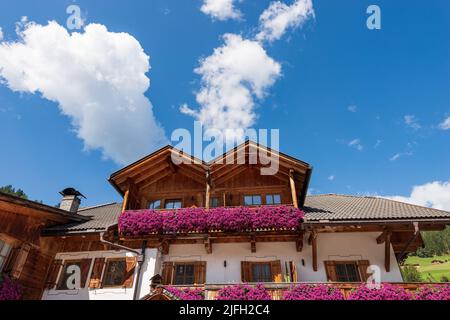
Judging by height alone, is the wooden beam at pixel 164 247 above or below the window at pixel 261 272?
above

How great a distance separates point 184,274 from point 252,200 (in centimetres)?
453

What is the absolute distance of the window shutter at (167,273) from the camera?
11890mm

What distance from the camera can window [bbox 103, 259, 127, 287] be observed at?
1206 cm

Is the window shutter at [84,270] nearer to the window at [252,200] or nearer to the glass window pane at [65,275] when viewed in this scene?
the glass window pane at [65,275]

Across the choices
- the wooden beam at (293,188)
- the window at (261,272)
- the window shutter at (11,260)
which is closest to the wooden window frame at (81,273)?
the window shutter at (11,260)

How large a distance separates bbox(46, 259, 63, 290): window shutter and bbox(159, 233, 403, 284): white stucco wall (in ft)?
15.3

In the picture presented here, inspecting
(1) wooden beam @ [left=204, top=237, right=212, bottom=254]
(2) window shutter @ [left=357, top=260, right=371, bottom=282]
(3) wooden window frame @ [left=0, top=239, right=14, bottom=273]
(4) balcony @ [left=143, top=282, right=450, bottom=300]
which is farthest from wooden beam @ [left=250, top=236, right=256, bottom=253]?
(3) wooden window frame @ [left=0, top=239, right=14, bottom=273]

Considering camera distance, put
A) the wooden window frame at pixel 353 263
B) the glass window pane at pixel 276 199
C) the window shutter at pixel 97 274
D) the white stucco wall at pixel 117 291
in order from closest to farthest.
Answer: the wooden window frame at pixel 353 263
the white stucco wall at pixel 117 291
the window shutter at pixel 97 274
the glass window pane at pixel 276 199

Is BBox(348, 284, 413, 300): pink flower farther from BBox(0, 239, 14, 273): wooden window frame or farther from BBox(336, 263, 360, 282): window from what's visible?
BBox(0, 239, 14, 273): wooden window frame

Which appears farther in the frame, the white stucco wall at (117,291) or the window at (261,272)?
the window at (261,272)

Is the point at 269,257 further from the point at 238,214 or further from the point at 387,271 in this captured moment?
the point at 387,271

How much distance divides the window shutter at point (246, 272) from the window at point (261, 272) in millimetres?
150
